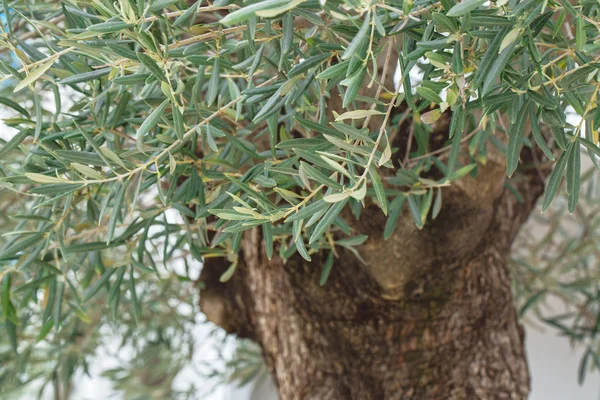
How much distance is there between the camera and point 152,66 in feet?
1.85

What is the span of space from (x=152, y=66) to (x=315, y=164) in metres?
0.17

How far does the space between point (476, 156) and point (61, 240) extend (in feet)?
2.13

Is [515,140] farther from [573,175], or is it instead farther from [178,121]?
[178,121]

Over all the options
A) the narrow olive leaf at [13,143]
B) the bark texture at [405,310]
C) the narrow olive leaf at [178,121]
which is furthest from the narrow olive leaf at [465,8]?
the bark texture at [405,310]

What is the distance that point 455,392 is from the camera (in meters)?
1.19

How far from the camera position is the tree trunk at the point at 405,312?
3.62ft

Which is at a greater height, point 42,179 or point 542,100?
point 542,100

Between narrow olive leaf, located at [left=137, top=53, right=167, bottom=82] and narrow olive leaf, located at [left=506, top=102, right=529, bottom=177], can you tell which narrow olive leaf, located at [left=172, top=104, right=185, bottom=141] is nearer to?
narrow olive leaf, located at [left=137, top=53, right=167, bottom=82]

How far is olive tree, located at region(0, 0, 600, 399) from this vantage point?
55 cm

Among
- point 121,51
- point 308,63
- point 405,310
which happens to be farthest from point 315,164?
point 405,310

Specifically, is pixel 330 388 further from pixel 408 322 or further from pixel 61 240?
pixel 61 240

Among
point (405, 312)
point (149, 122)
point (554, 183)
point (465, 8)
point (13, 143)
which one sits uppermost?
point (465, 8)

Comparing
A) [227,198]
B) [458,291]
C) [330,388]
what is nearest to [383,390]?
[330,388]

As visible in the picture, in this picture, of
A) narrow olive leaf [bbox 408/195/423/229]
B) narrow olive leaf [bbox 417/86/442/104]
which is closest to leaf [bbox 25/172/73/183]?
narrow olive leaf [bbox 417/86/442/104]
